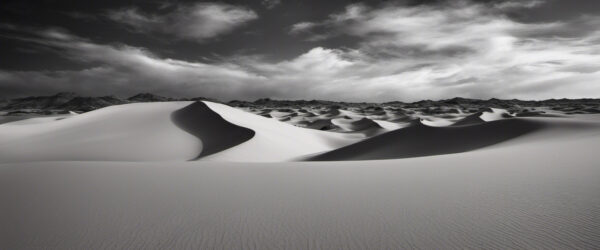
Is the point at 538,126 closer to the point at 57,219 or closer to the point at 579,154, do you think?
the point at 579,154

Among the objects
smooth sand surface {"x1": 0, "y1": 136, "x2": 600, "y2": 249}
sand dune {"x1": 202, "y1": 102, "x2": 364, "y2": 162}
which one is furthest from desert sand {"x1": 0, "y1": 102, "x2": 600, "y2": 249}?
sand dune {"x1": 202, "y1": 102, "x2": 364, "y2": 162}

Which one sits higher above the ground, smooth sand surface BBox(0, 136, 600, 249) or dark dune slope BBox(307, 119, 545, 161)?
smooth sand surface BBox(0, 136, 600, 249)

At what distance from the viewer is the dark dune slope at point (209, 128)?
58.9 ft

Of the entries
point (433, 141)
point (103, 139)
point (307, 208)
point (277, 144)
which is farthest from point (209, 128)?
point (307, 208)

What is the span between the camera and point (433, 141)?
1606cm

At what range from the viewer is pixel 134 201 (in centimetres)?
405

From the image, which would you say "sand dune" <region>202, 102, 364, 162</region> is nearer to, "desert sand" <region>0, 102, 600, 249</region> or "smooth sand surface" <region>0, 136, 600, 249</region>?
"desert sand" <region>0, 102, 600, 249</region>

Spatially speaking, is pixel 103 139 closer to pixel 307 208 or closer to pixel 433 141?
pixel 433 141

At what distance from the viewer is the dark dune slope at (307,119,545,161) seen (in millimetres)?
14438

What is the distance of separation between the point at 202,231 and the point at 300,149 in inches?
664

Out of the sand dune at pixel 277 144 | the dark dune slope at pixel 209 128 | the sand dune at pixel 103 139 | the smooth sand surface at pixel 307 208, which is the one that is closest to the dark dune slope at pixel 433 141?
the sand dune at pixel 277 144

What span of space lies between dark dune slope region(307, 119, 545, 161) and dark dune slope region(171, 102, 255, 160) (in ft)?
15.4

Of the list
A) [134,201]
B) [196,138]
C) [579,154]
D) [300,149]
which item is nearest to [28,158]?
[196,138]

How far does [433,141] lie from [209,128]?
41.5 ft
